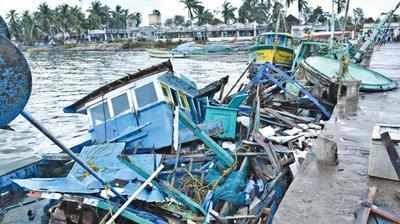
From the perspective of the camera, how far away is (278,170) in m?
7.31

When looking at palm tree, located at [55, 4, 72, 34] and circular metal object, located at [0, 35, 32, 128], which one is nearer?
circular metal object, located at [0, 35, 32, 128]

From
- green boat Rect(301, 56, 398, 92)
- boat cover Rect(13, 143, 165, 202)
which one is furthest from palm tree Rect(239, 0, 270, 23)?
boat cover Rect(13, 143, 165, 202)

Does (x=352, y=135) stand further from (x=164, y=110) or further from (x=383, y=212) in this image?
(x=164, y=110)

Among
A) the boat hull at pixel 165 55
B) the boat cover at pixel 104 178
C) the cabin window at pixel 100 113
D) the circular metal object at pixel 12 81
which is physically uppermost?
the circular metal object at pixel 12 81

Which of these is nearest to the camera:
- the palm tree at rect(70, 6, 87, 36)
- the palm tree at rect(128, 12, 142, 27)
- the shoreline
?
the shoreline

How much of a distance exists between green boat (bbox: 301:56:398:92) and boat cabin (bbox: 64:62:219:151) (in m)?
5.16

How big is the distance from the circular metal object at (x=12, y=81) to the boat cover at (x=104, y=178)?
4.32 meters

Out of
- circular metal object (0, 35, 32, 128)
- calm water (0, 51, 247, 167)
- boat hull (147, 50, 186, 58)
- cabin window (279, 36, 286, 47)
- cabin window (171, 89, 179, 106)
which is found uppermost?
circular metal object (0, 35, 32, 128)

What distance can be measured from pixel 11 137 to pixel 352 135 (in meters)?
15.2

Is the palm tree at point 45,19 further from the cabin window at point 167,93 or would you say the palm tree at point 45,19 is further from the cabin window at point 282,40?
the cabin window at point 167,93

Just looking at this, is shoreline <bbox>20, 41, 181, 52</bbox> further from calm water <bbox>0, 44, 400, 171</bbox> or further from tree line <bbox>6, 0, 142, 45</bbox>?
calm water <bbox>0, 44, 400, 171</bbox>

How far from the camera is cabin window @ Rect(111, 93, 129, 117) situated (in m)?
10.5

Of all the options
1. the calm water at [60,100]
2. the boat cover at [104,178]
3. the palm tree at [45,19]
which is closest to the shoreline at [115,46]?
the palm tree at [45,19]

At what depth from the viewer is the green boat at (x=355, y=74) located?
1252 cm
